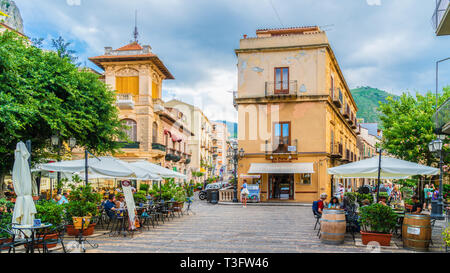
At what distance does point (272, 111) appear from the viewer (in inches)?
1045

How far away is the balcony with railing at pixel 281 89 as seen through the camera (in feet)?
85.6

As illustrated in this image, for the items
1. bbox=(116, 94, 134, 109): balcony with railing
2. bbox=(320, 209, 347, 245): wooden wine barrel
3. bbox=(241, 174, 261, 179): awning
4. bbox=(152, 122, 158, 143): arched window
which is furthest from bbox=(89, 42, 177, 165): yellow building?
bbox=(320, 209, 347, 245): wooden wine barrel

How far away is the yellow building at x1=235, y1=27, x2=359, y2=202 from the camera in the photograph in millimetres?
25688

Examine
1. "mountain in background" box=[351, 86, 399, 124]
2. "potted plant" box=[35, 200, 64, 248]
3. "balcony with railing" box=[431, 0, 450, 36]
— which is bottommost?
"potted plant" box=[35, 200, 64, 248]

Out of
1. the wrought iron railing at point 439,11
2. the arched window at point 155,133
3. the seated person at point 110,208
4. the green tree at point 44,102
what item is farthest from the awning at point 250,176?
the wrought iron railing at point 439,11

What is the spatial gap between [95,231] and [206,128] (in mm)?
60538

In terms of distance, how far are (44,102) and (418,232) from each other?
1347 cm

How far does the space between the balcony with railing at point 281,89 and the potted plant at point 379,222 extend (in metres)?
17.2

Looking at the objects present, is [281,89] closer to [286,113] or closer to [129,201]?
[286,113]

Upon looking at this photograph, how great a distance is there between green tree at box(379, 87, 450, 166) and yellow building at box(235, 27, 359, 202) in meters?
4.56

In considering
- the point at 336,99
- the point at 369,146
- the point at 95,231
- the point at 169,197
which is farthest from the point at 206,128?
the point at 95,231

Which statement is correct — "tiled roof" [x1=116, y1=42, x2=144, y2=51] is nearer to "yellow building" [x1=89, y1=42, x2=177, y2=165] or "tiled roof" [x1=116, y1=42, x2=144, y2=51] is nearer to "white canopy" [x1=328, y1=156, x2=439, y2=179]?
"yellow building" [x1=89, y1=42, x2=177, y2=165]

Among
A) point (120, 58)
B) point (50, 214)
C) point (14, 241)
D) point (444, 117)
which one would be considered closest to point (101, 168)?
point (50, 214)

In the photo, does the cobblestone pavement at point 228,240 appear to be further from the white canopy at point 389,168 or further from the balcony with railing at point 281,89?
A: the balcony with railing at point 281,89
